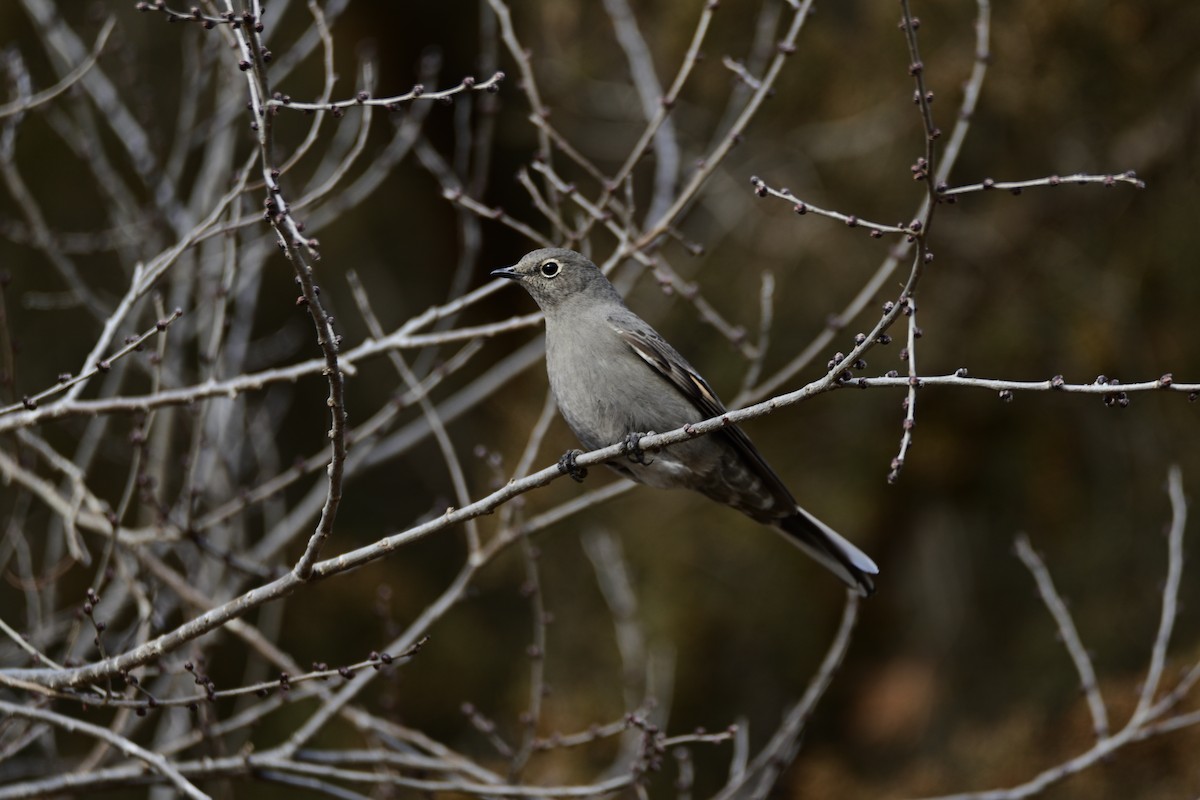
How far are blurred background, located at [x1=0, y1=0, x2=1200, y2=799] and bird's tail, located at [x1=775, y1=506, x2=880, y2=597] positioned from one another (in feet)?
4.76

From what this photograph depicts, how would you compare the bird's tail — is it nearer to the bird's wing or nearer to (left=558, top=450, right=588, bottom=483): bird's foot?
the bird's wing

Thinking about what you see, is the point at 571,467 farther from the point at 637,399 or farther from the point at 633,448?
the point at 637,399

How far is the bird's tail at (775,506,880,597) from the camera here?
5238 mm

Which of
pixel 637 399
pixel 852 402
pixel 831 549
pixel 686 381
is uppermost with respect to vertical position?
pixel 852 402

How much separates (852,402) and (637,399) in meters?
2.96

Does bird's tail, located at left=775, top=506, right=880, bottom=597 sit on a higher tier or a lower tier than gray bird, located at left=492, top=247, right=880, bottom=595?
lower

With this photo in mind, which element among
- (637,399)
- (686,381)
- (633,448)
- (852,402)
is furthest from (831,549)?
(852,402)

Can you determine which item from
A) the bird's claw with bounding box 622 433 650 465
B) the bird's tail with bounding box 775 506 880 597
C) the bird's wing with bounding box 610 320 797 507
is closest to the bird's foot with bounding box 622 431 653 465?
the bird's claw with bounding box 622 433 650 465

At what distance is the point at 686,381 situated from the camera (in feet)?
17.4

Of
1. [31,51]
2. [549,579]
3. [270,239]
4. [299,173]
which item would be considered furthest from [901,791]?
[31,51]

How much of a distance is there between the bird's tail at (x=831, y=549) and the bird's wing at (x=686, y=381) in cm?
18

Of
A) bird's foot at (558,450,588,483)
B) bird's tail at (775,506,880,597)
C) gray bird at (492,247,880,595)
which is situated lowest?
bird's foot at (558,450,588,483)

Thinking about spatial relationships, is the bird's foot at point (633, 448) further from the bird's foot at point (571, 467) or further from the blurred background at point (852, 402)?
the blurred background at point (852, 402)

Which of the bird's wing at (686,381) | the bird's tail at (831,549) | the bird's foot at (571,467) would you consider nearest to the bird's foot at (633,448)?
the bird's foot at (571,467)
